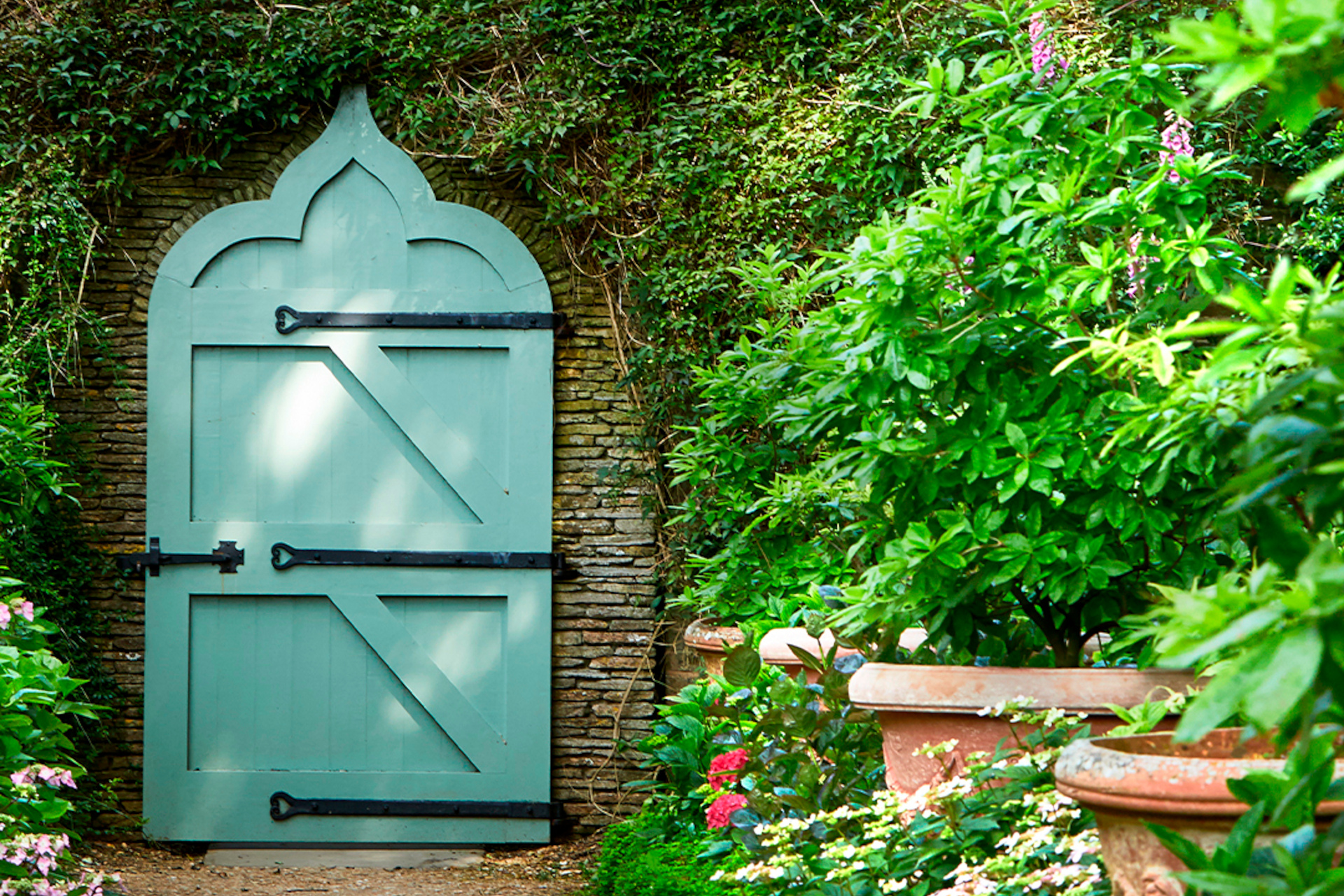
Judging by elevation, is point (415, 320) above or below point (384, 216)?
below

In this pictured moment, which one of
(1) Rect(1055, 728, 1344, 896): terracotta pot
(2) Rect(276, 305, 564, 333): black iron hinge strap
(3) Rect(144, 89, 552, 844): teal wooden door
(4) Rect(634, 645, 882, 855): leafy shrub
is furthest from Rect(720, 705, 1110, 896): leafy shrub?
(2) Rect(276, 305, 564, 333): black iron hinge strap

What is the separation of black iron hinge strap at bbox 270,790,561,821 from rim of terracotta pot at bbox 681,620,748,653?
1058 millimetres

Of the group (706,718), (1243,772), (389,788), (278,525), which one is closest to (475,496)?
(278,525)

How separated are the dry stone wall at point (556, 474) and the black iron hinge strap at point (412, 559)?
13cm

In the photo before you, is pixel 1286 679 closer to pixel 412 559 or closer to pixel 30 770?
pixel 30 770

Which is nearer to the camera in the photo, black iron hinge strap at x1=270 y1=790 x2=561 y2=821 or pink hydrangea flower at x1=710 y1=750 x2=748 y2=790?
pink hydrangea flower at x1=710 y1=750 x2=748 y2=790

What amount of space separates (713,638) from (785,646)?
0.60m

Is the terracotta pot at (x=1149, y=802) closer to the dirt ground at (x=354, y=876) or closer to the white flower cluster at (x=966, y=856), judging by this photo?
the white flower cluster at (x=966, y=856)

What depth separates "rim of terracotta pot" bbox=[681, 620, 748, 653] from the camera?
3344mm

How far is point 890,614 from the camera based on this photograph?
193 centimetres

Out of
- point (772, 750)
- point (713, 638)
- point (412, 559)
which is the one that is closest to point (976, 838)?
point (772, 750)

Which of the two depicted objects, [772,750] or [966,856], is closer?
[966,856]

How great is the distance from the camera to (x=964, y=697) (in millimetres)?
1884

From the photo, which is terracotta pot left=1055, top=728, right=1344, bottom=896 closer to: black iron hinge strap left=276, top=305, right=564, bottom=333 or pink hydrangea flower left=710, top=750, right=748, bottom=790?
pink hydrangea flower left=710, top=750, right=748, bottom=790
